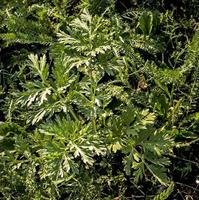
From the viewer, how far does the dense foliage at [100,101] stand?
7.26ft

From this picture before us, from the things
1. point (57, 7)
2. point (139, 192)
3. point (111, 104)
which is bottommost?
point (139, 192)

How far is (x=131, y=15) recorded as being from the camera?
112 inches

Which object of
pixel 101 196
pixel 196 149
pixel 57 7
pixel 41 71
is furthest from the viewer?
pixel 57 7

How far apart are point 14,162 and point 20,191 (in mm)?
157

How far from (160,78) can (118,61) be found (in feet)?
0.86

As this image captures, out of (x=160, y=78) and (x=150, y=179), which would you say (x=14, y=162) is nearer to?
(x=150, y=179)

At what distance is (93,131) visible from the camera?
229 cm

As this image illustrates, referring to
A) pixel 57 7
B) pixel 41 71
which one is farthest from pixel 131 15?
pixel 41 71

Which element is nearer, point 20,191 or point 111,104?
point 20,191

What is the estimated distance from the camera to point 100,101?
2232 millimetres

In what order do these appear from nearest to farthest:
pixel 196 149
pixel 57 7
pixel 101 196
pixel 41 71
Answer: pixel 41 71 → pixel 101 196 → pixel 196 149 → pixel 57 7

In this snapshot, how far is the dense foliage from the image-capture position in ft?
7.26

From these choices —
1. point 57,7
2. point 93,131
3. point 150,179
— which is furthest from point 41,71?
point 150,179

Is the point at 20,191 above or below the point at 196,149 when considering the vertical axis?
above
